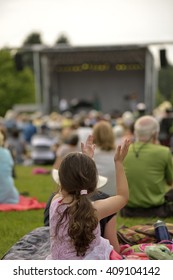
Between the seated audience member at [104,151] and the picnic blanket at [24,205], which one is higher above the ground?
the seated audience member at [104,151]

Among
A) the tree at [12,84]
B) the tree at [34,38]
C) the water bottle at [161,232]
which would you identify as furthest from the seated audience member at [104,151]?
the tree at [34,38]

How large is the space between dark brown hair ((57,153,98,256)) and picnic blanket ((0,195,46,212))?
310 cm

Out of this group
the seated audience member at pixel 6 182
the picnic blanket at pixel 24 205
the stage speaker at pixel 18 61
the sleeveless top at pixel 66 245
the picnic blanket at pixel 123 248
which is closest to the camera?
the sleeveless top at pixel 66 245

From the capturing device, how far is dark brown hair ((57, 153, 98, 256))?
10.2 ft

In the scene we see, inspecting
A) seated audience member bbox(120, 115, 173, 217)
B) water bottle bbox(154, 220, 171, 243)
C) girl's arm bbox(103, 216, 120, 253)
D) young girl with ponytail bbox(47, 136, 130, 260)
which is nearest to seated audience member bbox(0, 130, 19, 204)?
seated audience member bbox(120, 115, 173, 217)

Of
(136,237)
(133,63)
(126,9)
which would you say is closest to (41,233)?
(136,237)

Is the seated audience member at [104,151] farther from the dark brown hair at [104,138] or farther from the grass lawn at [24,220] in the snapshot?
the grass lawn at [24,220]

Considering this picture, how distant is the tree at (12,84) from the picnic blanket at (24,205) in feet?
38.9

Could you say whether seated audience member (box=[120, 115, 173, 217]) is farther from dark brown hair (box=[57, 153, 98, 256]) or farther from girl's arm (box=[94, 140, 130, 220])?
dark brown hair (box=[57, 153, 98, 256])

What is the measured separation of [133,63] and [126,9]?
18361 millimetres

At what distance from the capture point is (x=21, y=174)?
33.5 feet

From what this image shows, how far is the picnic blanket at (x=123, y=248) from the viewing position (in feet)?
11.8

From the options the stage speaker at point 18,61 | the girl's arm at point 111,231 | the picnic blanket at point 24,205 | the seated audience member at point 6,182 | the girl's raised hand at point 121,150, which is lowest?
the picnic blanket at point 24,205

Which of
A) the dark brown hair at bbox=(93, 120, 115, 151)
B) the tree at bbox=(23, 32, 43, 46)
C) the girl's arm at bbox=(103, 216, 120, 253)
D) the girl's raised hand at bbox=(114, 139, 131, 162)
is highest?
the tree at bbox=(23, 32, 43, 46)
